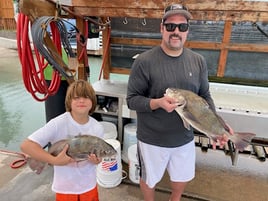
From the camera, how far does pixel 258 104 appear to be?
2.57 meters

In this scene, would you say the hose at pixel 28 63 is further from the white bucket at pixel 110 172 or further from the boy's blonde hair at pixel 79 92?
the white bucket at pixel 110 172

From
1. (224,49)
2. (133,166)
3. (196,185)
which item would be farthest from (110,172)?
(224,49)

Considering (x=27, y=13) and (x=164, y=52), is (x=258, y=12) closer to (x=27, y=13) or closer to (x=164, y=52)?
(x=164, y=52)

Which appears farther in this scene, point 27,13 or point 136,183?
point 136,183

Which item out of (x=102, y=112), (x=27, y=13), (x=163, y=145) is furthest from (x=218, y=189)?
(x=27, y=13)

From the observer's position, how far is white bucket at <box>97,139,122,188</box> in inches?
89.7

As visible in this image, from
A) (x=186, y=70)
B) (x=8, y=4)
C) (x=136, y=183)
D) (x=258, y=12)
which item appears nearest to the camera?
(x=186, y=70)

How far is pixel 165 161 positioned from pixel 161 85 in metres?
0.58

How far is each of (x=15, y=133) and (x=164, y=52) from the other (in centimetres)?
327

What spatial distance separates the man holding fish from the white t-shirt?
37cm

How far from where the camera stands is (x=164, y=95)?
1390 millimetres

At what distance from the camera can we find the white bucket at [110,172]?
7.47 ft

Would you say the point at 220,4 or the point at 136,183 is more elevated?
the point at 220,4

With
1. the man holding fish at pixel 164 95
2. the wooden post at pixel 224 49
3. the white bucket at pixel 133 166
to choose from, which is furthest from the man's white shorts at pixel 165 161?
the wooden post at pixel 224 49
